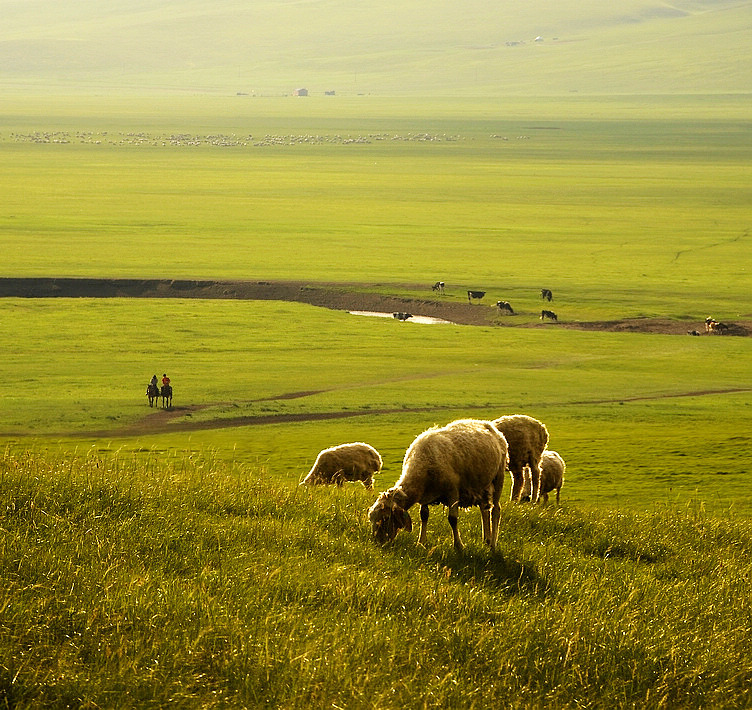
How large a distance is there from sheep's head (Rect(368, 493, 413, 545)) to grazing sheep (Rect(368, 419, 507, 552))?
1 cm

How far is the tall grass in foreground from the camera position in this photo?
26.0 ft

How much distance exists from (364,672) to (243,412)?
125 ft

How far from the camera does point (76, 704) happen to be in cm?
736

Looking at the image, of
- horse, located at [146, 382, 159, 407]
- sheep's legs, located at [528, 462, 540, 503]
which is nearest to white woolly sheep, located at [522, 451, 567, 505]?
sheep's legs, located at [528, 462, 540, 503]

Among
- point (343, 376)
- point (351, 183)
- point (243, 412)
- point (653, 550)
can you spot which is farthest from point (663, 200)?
point (653, 550)

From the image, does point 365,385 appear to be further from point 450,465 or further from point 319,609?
point 319,609

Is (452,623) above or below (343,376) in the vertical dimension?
above

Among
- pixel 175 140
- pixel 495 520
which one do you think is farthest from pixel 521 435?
pixel 175 140

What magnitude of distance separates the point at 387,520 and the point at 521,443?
5.16m

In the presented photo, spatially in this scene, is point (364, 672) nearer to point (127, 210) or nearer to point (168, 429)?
point (168, 429)

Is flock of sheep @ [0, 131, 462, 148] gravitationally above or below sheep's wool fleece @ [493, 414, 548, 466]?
above

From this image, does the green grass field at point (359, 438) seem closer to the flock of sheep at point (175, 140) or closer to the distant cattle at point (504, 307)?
the distant cattle at point (504, 307)

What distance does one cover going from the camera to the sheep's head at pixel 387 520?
37.7 ft

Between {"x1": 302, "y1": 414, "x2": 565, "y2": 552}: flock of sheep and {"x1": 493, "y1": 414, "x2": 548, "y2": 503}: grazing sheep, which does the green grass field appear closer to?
{"x1": 302, "y1": 414, "x2": 565, "y2": 552}: flock of sheep
